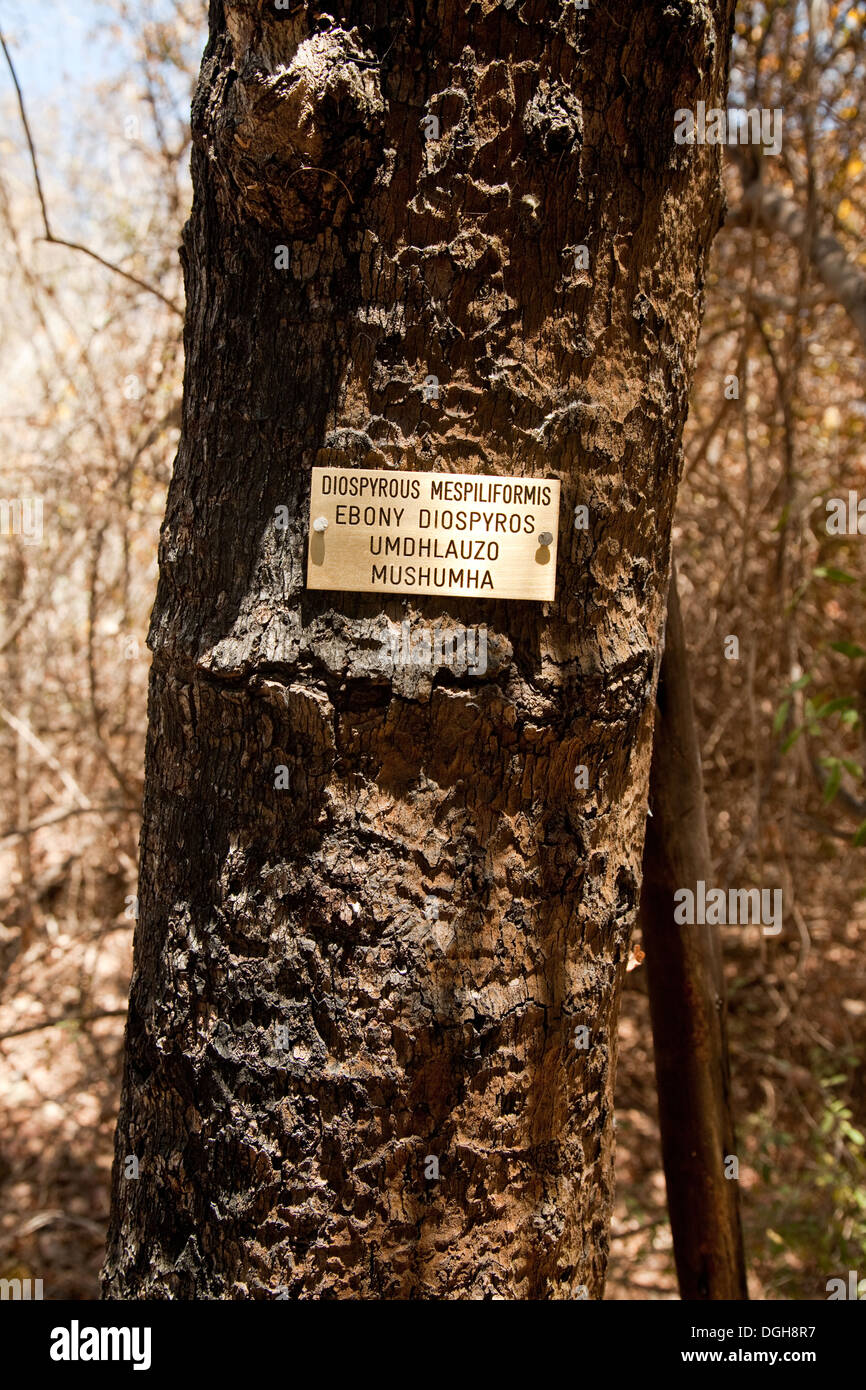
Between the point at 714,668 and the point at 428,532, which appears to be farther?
the point at 714,668

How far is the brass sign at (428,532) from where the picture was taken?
109 centimetres

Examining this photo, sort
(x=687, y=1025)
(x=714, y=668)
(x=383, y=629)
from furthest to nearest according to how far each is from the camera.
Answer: (x=714, y=668)
(x=687, y=1025)
(x=383, y=629)

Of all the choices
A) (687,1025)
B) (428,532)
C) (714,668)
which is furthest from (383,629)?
(714,668)

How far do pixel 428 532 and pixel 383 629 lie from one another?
0.38 ft

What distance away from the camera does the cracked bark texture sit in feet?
3.46

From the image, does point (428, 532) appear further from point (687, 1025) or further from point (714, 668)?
point (714, 668)

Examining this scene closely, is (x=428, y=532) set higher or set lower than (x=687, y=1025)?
higher

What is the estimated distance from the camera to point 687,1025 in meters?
1.78

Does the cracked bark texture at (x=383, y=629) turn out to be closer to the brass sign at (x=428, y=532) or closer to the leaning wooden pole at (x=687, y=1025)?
the brass sign at (x=428, y=532)

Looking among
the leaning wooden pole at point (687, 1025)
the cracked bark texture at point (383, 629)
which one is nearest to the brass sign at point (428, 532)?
the cracked bark texture at point (383, 629)

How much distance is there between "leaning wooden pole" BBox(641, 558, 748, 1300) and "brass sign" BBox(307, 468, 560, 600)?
2.23 ft

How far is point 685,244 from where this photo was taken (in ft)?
3.88

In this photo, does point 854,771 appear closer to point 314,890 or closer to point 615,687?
point 615,687

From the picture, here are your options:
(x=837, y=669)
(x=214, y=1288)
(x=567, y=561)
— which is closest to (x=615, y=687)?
(x=567, y=561)
